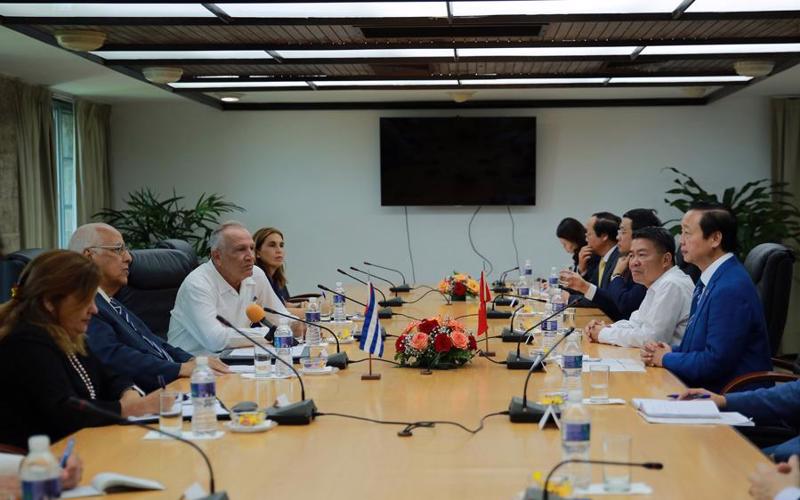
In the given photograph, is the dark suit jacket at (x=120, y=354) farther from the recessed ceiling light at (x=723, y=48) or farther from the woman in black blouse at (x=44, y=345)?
the recessed ceiling light at (x=723, y=48)

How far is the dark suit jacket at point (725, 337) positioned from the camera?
3967mm

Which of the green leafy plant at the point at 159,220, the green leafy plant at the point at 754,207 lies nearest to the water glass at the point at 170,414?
the green leafy plant at the point at 159,220

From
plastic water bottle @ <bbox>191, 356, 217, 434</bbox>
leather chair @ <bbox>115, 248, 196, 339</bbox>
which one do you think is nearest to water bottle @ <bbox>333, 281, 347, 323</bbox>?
leather chair @ <bbox>115, 248, 196, 339</bbox>

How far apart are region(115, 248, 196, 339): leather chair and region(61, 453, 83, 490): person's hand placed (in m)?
3.42

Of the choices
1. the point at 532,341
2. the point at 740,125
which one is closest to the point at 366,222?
the point at 740,125

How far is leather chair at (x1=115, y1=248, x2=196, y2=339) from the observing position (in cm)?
580

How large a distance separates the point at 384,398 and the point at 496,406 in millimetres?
402

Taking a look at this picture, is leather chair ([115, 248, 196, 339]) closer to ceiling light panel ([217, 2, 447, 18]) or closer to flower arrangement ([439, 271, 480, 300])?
ceiling light panel ([217, 2, 447, 18])

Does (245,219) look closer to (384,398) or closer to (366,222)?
(366,222)

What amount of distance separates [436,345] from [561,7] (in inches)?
74.3

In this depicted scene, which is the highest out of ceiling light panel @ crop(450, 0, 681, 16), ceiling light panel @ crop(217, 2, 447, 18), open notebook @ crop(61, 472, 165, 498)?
ceiling light panel @ crop(450, 0, 681, 16)

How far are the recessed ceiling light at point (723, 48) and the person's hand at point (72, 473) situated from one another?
4.45 metres

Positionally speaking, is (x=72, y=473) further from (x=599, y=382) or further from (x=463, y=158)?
(x=463, y=158)

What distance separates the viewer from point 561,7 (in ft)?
16.0
